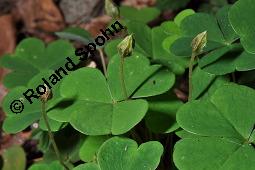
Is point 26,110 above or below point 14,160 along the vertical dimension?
above

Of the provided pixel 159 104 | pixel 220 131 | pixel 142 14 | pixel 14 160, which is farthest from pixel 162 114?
pixel 142 14

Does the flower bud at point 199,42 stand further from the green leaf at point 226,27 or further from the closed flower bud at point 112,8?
the closed flower bud at point 112,8

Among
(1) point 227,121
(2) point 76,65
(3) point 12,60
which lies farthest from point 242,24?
(3) point 12,60

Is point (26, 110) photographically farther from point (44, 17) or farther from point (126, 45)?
point (44, 17)

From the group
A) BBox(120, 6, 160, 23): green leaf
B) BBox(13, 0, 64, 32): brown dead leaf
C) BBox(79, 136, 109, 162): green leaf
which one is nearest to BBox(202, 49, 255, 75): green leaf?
BBox(79, 136, 109, 162): green leaf

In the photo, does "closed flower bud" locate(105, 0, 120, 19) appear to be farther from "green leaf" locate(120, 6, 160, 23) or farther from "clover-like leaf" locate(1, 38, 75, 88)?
"green leaf" locate(120, 6, 160, 23)

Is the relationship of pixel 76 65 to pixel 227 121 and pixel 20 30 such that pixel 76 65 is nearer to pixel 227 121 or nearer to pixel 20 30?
pixel 227 121

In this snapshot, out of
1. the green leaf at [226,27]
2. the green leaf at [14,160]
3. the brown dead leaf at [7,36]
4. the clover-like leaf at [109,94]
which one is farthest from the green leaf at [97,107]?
the brown dead leaf at [7,36]
